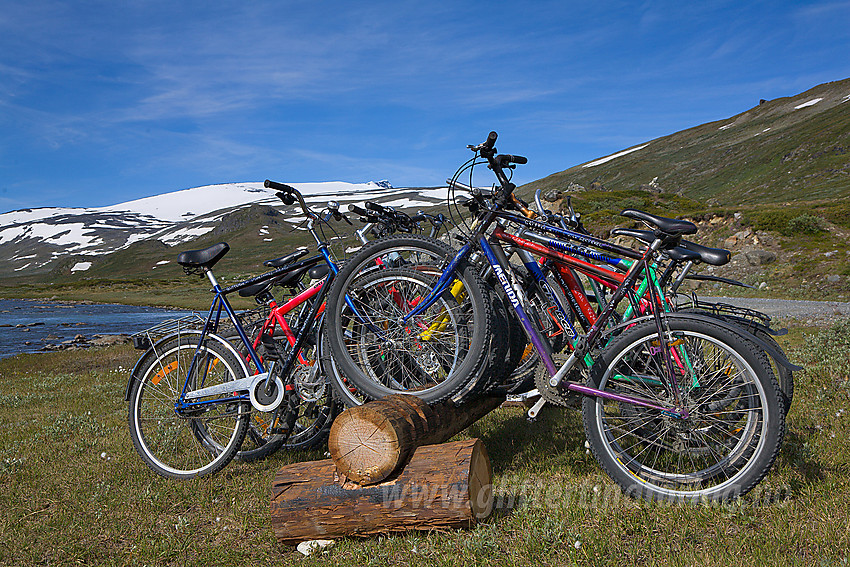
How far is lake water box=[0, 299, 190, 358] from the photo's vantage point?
32.9 metres

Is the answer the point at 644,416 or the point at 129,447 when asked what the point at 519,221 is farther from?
the point at 129,447

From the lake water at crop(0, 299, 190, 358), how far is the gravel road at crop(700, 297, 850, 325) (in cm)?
3408

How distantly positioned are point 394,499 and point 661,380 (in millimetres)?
2460

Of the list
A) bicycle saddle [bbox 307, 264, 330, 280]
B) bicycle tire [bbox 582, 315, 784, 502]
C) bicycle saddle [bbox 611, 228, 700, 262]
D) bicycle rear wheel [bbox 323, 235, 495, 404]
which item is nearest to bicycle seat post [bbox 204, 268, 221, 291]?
bicycle saddle [bbox 307, 264, 330, 280]

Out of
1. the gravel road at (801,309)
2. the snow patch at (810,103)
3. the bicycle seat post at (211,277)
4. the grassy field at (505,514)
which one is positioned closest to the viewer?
the grassy field at (505,514)

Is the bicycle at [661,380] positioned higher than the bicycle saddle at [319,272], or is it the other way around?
the bicycle saddle at [319,272]

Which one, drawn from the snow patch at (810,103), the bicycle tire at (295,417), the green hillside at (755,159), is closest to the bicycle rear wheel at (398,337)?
the bicycle tire at (295,417)

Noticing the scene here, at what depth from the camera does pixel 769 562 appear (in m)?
3.41

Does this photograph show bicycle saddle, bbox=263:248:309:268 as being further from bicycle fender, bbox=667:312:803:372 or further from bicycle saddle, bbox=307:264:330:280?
bicycle fender, bbox=667:312:803:372

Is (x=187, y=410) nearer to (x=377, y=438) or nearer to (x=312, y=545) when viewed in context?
(x=312, y=545)

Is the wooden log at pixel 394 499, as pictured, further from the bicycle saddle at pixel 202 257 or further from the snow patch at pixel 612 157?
the snow patch at pixel 612 157

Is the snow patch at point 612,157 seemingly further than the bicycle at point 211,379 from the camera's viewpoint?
Yes

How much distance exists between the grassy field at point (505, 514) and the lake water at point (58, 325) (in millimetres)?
27697

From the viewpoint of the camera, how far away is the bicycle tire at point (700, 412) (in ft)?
13.1
